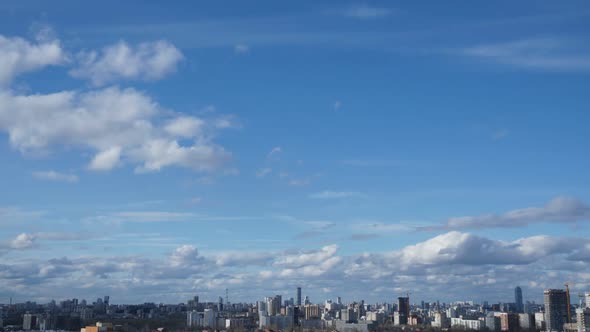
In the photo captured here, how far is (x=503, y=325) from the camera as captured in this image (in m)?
122

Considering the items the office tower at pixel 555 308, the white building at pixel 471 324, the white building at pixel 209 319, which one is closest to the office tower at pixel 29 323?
the white building at pixel 209 319

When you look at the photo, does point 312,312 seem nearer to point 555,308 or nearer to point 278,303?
point 278,303

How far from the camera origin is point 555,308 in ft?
407

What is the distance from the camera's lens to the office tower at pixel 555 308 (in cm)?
12194

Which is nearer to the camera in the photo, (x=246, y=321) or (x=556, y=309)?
(x=556, y=309)

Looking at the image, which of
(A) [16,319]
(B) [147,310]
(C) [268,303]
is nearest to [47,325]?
(A) [16,319]

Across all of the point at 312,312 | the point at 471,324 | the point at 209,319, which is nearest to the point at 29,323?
the point at 209,319

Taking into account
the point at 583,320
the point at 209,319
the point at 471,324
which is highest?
the point at 583,320

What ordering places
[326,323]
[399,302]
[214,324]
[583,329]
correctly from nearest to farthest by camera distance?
[583,329]
[214,324]
[326,323]
[399,302]

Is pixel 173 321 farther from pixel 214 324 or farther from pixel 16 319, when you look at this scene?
pixel 16 319

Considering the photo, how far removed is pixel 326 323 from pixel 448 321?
25892 millimetres

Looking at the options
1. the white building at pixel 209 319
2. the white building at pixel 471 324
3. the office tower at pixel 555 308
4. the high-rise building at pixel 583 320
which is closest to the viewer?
the high-rise building at pixel 583 320

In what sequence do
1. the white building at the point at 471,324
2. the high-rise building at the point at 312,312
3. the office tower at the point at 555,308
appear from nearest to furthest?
the office tower at the point at 555,308 < the white building at the point at 471,324 < the high-rise building at the point at 312,312

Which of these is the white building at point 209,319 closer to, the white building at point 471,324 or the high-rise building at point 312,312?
the high-rise building at point 312,312
